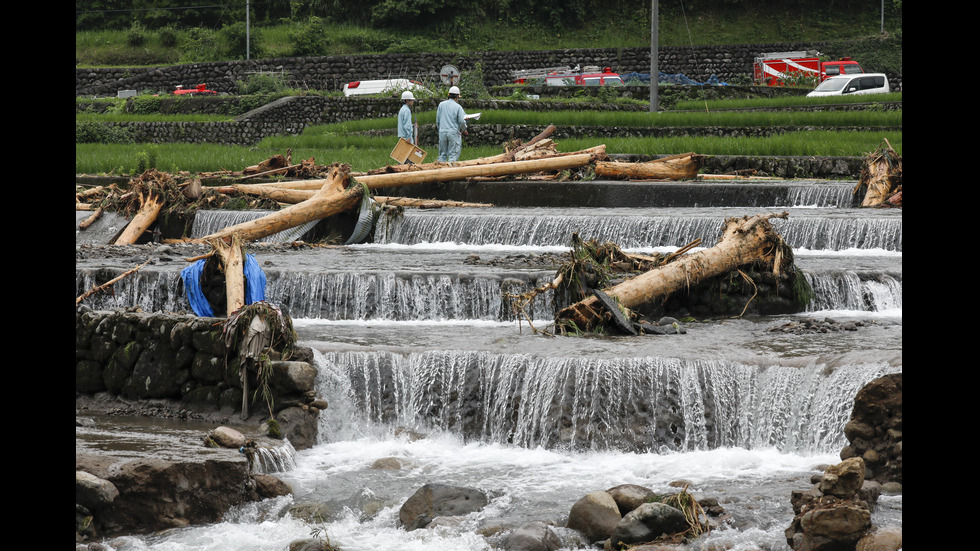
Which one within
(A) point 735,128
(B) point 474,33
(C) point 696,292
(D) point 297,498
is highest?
(B) point 474,33

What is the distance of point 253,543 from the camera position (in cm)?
569

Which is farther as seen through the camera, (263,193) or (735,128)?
(735,128)

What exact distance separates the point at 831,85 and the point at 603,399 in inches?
1093

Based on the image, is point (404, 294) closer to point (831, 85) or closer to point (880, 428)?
point (880, 428)

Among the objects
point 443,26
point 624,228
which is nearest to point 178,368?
point 624,228

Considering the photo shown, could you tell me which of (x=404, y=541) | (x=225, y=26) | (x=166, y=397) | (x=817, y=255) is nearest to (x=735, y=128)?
(x=817, y=255)

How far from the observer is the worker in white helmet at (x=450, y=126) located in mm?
18828

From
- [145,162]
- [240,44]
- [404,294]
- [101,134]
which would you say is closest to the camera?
[404,294]

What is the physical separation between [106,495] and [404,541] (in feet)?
5.59

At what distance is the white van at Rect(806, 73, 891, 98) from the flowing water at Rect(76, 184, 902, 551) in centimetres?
2272

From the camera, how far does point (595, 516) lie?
5.60m

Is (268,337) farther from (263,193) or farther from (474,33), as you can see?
(474,33)

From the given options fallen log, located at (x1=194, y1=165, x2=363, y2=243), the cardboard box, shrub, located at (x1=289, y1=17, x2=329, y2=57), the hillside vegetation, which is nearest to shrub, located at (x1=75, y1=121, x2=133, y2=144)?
the cardboard box

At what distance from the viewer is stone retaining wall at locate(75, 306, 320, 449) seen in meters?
7.80
